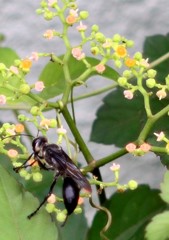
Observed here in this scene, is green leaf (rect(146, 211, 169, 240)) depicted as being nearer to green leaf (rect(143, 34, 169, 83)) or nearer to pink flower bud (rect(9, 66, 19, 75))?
pink flower bud (rect(9, 66, 19, 75))

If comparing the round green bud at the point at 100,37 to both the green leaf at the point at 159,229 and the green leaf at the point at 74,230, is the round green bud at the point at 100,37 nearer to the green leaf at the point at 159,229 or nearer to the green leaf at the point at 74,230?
the green leaf at the point at 159,229

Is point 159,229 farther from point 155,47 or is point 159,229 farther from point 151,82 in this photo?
point 155,47

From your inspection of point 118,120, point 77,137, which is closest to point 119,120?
point 118,120

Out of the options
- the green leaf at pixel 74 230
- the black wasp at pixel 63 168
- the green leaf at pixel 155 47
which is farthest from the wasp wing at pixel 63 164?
the green leaf at pixel 155 47

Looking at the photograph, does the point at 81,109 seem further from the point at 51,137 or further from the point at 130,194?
the point at 130,194

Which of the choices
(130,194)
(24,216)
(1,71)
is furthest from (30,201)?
(130,194)

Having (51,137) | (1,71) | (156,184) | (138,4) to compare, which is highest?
(1,71)

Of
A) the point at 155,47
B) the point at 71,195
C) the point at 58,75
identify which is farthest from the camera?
the point at 155,47
